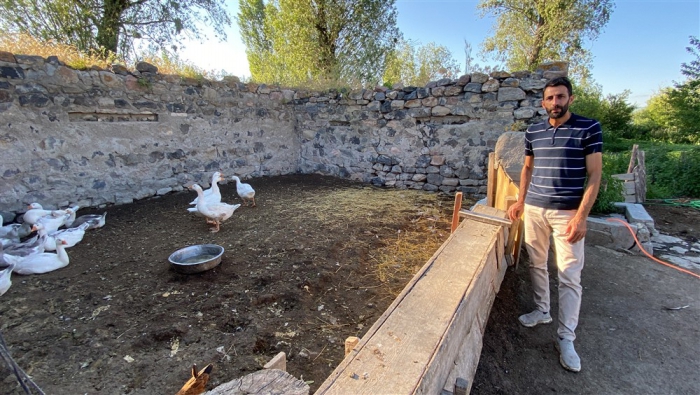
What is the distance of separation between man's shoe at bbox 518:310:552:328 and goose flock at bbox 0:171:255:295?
3.62 m

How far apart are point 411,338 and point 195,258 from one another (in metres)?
2.78

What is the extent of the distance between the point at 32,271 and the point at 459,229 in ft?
13.5

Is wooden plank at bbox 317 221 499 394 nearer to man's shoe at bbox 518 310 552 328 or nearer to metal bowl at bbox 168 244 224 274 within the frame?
man's shoe at bbox 518 310 552 328

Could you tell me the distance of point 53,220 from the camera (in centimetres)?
398

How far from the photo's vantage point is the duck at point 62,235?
11.5 feet

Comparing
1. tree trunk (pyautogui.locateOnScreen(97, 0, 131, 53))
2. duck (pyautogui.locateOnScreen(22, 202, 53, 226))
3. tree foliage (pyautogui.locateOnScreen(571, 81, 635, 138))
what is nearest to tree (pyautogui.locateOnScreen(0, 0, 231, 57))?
tree trunk (pyautogui.locateOnScreen(97, 0, 131, 53))

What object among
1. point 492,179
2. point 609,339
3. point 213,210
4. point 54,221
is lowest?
point 609,339

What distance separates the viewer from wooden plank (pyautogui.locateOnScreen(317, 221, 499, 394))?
1214 mm

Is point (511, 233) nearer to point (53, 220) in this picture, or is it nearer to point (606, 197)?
point (606, 197)

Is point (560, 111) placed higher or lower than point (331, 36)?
lower

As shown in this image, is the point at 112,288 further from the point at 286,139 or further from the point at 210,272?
the point at 286,139

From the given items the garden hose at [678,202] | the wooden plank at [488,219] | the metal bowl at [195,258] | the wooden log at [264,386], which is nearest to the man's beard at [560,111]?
the wooden plank at [488,219]

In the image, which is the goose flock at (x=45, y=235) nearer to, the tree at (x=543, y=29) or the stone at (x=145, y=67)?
the stone at (x=145, y=67)

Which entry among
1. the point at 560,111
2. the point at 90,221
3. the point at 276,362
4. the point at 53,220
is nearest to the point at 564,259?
the point at 560,111
